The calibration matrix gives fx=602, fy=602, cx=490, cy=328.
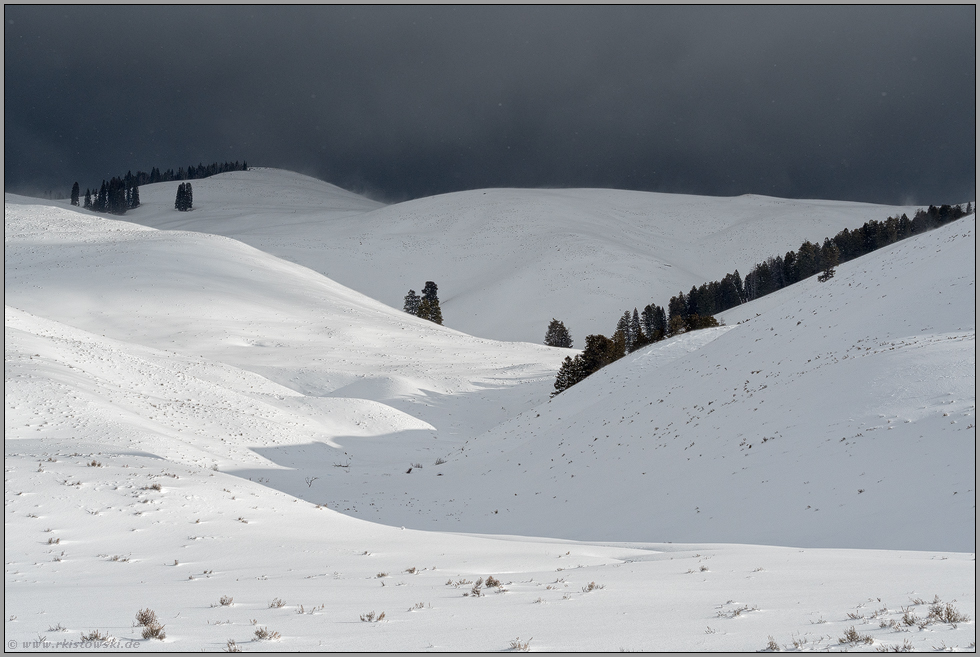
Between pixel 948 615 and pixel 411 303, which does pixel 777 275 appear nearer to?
pixel 411 303

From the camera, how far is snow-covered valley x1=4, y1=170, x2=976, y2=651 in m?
6.77

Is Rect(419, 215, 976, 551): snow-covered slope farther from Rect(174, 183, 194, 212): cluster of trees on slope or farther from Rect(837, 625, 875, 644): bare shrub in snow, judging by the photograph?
Rect(174, 183, 194, 212): cluster of trees on slope

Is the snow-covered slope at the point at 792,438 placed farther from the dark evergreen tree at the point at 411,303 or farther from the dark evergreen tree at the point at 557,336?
the dark evergreen tree at the point at 411,303

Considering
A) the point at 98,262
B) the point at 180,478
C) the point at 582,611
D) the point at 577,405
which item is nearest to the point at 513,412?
the point at 577,405

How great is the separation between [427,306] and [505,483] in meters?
68.0

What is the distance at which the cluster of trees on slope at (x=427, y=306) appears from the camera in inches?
3600

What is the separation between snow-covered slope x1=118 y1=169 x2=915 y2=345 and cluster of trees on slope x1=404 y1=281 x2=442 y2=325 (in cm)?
632

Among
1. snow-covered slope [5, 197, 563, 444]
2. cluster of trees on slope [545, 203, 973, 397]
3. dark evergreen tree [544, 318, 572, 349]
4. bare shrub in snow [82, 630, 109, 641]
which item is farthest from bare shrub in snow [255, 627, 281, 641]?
dark evergreen tree [544, 318, 572, 349]

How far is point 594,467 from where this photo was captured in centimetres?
2277

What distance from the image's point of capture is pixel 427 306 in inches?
3612

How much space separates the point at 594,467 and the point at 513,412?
77.1 ft

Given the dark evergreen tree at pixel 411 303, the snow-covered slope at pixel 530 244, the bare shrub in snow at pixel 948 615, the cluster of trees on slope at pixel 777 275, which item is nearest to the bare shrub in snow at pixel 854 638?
the bare shrub in snow at pixel 948 615

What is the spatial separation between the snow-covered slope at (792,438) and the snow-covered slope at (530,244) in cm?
6672

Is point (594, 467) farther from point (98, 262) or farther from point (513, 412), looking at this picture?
→ point (98, 262)
